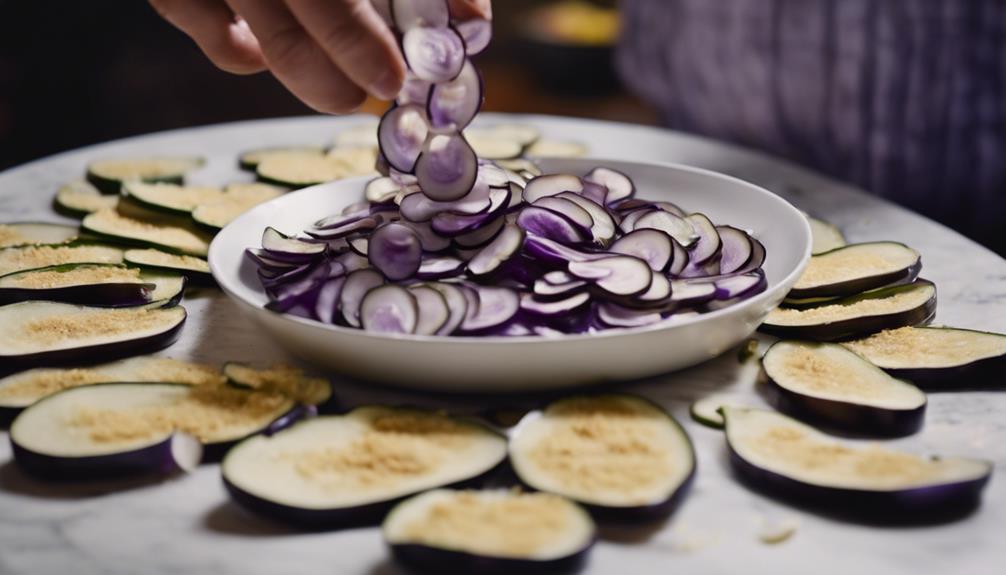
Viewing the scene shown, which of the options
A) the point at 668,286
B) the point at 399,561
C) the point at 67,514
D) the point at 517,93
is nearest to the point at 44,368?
the point at 67,514

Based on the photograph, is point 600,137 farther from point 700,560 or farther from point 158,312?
point 700,560

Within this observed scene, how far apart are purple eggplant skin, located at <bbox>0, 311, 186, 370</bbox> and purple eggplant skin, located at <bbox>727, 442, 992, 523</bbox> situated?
745 millimetres

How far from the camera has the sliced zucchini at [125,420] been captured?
99 centimetres

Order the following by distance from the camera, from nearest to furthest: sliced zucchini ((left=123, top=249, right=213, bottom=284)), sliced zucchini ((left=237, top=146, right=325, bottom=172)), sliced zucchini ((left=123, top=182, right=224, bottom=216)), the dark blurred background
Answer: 1. sliced zucchini ((left=123, top=249, right=213, bottom=284))
2. sliced zucchini ((left=123, top=182, right=224, bottom=216))
3. sliced zucchini ((left=237, top=146, right=325, bottom=172))
4. the dark blurred background

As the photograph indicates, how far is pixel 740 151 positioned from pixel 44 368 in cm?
147

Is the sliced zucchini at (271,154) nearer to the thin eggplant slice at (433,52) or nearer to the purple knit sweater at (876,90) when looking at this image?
the thin eggplant slice at (433,52)

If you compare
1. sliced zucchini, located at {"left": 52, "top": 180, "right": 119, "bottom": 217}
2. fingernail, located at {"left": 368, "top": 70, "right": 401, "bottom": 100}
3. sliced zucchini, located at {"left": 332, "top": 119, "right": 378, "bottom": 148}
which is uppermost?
fingernail, located at {"left": 368, "top": 70, "right": 401, "bottom": 100}

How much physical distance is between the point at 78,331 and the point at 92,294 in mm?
139

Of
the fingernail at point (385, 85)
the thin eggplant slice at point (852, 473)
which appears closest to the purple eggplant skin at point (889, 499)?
the thin eggplant slice at point (852, 473)

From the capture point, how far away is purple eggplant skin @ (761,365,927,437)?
1071mm

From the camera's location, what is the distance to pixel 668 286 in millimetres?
1176

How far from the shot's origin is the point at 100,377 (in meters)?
1.17

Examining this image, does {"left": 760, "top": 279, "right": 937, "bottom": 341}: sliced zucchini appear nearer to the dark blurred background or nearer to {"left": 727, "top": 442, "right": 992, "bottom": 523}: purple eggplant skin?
{"left": 727, "top": 442, "right": 992, "bottom": 523}: purple eggplant skin

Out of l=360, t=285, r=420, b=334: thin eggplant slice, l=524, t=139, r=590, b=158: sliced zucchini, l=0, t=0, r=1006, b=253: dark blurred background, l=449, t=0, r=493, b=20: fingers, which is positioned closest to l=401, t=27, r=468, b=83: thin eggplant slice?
l=449, t=0, r=493, b=20: fingers
